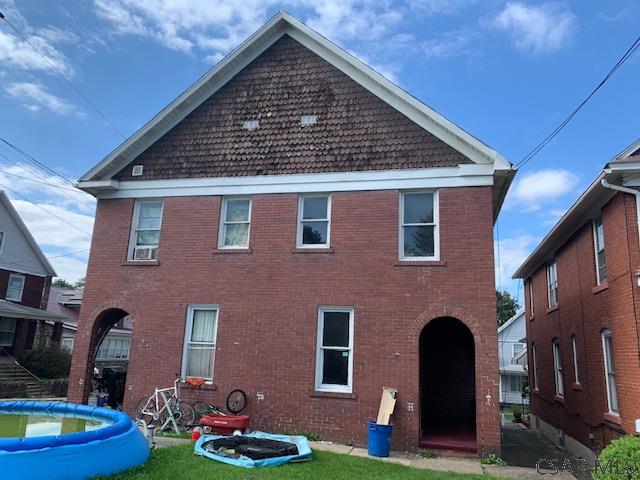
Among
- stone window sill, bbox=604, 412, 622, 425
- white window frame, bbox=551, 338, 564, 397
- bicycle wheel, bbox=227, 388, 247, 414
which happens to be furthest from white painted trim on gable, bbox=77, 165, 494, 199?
white window frame, bbox=551, 338, 564, 397

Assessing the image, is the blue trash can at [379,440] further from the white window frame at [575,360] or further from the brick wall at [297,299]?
the white window frame at [575,360]

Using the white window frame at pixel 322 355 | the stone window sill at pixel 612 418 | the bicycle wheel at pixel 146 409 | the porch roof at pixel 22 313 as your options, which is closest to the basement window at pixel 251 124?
the white window frame at pixel 322 355

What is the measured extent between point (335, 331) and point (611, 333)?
6.32m

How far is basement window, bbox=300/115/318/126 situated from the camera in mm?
13716

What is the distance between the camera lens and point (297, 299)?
12625 millimetres

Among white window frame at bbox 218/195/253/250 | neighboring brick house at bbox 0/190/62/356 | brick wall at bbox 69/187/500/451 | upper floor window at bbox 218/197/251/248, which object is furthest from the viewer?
neighboring brick house at bbox 0/190/62/356

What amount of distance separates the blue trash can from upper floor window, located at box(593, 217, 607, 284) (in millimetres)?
6503

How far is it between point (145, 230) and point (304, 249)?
4823 millimetres

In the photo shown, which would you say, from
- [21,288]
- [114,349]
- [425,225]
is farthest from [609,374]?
[114,349]

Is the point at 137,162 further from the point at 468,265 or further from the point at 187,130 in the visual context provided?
the point at 468,265

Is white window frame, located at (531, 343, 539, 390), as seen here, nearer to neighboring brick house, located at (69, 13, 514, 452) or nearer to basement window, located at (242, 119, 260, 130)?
neighboring brick house, located at (69, 13, 514, 452)

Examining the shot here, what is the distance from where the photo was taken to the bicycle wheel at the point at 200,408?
12.3m

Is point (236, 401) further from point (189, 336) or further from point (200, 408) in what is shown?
point (189, 336)

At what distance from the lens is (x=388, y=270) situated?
480 inches
